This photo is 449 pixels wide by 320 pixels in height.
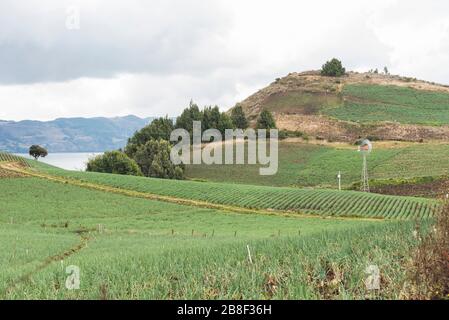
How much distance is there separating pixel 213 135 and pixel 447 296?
345 feet

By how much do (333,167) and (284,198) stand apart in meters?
28.9

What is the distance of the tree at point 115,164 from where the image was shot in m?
91.3

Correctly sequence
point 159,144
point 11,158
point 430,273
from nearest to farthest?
point 430,273, point 11,158, point 159,144

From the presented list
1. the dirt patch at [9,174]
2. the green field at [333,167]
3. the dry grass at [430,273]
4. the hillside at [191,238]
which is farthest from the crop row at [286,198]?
the dry grass at [430,273]

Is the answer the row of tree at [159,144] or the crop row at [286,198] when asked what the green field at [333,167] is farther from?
the crop row at [286,198]

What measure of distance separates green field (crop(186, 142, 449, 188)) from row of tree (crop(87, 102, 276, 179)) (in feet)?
17.2

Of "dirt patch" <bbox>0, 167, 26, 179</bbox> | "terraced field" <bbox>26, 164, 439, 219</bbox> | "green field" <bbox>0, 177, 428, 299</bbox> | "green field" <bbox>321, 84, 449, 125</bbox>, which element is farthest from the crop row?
"green field" <bbox>321, 84, 449, 125</bbox>

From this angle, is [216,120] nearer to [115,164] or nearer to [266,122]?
[266,122]

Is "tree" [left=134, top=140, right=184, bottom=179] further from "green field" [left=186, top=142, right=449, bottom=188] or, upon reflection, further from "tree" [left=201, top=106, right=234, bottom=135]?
"tree" [left=201, top=106, right=234, bottom=135]

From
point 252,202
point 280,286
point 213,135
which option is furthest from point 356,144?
point 280,286

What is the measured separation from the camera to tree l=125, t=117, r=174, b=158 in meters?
110

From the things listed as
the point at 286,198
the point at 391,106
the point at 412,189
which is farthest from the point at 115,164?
the point at 391,106

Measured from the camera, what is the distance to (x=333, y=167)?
85.6 m

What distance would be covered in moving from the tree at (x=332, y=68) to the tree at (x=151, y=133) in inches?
2381
